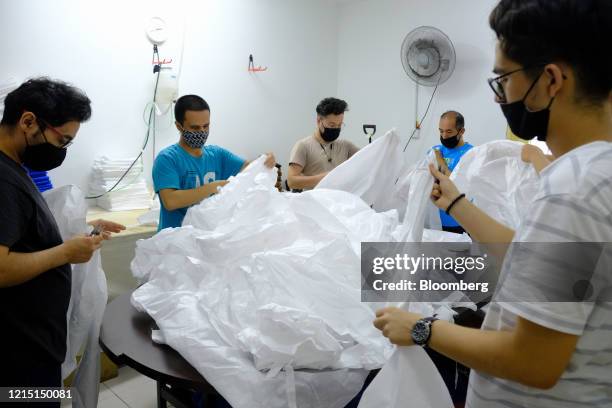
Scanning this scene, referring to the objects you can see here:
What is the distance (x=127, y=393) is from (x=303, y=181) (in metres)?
1.58

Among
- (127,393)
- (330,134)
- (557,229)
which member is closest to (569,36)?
(557,229)

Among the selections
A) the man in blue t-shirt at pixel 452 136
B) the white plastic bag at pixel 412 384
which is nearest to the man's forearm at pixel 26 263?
the white plastic bag at pixel 412 384

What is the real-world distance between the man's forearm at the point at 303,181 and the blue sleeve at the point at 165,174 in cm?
100

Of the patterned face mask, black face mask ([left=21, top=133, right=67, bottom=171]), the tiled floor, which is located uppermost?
the patterned face mask

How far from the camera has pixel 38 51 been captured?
2551 mm

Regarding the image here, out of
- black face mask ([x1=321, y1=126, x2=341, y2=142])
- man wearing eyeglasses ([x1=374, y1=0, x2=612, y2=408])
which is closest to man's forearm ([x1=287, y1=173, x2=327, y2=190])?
black face mask ([x1=321, y1=126, x2=341, y2=142])

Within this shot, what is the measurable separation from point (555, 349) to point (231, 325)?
73 cm

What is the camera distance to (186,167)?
1.92 meters

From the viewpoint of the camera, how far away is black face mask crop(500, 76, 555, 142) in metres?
0.66

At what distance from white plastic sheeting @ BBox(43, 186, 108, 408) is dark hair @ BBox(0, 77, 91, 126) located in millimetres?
318

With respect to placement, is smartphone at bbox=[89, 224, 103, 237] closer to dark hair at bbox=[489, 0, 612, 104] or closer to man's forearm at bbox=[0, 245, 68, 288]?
man's forearm at bbox=[0, 245, 68, 288]

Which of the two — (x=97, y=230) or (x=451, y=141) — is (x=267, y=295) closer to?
(x=97, y=230)

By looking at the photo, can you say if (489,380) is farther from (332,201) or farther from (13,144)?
(13,144)

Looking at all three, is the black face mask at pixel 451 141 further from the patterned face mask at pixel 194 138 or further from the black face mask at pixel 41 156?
the black face mask at pixel 41 156
